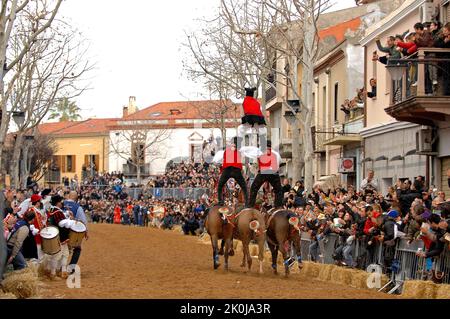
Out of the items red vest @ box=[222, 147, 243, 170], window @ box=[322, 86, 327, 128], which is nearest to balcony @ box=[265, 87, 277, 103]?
window @ box=[322, 86, 327, 128]

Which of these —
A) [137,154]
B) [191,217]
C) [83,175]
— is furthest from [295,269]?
[83,175]

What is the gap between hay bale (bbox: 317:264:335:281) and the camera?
20250mm

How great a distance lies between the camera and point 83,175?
102 m

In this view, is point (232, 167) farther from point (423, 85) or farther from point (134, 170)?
point (134, 170)

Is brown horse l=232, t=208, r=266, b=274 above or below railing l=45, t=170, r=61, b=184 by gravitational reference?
below

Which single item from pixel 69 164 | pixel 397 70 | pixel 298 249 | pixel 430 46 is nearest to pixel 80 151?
pixel 69 164

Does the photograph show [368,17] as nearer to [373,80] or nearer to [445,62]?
[373,80]

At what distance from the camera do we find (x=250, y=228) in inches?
832

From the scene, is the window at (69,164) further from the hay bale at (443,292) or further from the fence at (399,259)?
the hay bale at (443,292)

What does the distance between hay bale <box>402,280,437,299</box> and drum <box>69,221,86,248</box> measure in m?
7.18

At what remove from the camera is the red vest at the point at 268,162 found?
2164 centimetres

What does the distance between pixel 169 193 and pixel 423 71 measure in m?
45.0

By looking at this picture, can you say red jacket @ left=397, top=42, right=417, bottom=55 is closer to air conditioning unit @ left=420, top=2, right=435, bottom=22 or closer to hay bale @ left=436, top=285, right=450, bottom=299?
air conditioning unit @ left=420, top=2, right=435, bottom=22

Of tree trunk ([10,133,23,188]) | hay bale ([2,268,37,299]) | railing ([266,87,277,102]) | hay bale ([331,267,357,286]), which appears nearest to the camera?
hay bale ([2,268,37,299])
